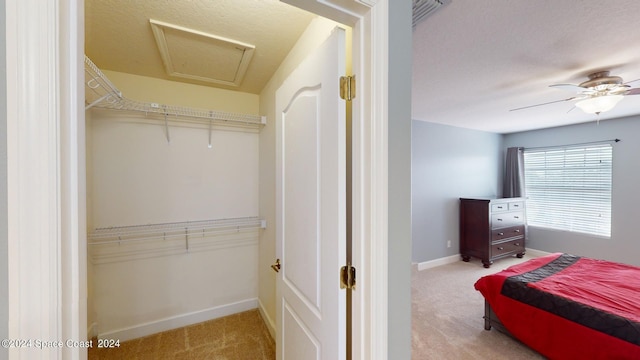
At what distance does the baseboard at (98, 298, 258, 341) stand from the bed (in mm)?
2435

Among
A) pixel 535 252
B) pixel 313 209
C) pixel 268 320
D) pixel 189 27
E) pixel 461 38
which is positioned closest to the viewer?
pixel 313 209

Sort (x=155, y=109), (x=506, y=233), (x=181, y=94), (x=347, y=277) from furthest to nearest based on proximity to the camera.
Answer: (x=506, y=233) < (x=181, y=94) < (x=155, y=109) < (x=347, y=277)

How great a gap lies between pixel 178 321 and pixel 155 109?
1.97 m

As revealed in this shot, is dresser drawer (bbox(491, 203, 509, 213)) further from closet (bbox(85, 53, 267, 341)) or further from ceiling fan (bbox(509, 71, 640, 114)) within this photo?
closet (bbox(85, 53, 267, 341))

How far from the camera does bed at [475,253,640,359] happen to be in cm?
153

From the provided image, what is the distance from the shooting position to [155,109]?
2.03 m

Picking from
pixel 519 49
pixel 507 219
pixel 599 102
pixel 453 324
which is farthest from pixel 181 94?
pixel 507 219

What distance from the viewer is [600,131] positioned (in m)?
3.66

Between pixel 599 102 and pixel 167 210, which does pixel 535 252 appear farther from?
pixel 167 210

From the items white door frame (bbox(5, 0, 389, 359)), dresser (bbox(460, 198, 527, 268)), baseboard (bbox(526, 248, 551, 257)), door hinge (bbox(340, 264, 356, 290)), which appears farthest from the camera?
baseboard (bbox(526, 248, 551, 257))

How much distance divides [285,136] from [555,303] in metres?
2.39

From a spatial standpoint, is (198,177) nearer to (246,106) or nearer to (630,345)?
(246,106)

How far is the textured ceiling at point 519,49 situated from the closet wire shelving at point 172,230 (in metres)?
2.13

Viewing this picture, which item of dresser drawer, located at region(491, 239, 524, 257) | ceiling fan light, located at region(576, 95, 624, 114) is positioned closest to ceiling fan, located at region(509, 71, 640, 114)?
ceiling fan light, located at region(576, 95, 624, 114)
